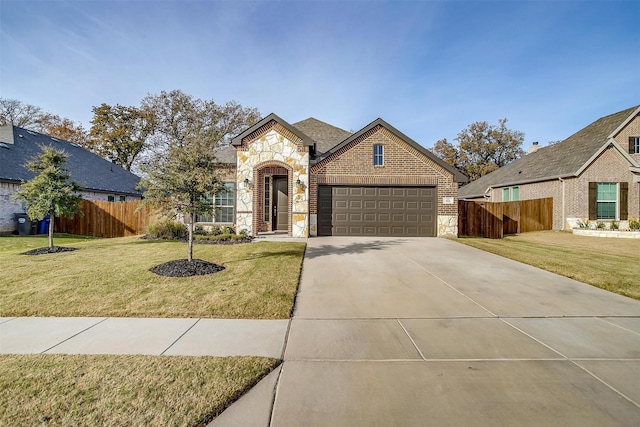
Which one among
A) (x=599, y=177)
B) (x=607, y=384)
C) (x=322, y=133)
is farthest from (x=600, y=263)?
(x=322, y=133)

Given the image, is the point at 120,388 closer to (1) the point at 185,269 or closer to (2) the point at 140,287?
(2) the point at 140,287

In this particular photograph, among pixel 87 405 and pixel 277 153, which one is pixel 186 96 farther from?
pixel 87 405

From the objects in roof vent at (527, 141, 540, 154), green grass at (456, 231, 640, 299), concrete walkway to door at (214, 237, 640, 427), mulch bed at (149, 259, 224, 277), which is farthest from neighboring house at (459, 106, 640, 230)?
mulch bed at (149, 259, 224, 277)

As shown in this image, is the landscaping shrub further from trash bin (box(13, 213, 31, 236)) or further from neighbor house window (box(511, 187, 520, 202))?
neighbor house window (box(511, 187, 520, 202))

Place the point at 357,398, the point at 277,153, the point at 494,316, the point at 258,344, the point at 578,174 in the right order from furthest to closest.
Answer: the point at 578,174
the point at 277,153
the point at 494,316
the point at 258,344
the point at 357,398

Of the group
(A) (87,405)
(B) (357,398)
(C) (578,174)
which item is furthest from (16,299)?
(C) (578,174)

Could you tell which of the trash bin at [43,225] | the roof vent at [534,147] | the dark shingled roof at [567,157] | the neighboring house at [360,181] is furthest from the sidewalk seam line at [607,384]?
the roof vent at [534,147]

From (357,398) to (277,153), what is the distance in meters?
12.0

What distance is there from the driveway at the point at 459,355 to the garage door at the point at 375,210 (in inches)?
292

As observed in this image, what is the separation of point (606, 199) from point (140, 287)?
2363 cm

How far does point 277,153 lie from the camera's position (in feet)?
43.8

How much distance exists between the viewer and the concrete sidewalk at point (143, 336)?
3.16 metres

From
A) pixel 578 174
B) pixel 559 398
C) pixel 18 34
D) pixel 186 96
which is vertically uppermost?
pixel 186 96

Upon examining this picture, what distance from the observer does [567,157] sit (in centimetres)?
1872
